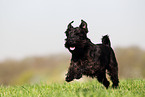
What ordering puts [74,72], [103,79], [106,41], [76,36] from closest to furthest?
[76,36], [74,72], [103,79], [106,41]

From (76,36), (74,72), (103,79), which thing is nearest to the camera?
(76,36)

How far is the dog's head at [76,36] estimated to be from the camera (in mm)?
5953

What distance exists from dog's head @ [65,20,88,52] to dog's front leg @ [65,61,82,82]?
536 millimetres

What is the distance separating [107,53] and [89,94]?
200 cm

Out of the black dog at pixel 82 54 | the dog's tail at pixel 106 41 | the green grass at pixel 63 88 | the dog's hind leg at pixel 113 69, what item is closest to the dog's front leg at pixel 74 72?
the black dog at pixel 82 54

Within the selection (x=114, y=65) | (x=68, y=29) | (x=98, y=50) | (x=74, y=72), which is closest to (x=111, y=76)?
(x=114, y=65)

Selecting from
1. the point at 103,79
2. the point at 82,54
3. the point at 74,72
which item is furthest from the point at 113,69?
the point at 74,72

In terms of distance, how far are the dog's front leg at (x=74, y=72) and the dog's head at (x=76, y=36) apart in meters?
0.54

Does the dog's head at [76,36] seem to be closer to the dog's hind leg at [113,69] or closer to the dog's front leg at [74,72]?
the dog's front leg at [74,72]

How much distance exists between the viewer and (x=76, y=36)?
6.06 metres

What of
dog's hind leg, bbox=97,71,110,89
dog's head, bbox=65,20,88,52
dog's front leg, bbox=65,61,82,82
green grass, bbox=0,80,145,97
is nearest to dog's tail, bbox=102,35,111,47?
dog's hind leg, bbox=97,71,110,89

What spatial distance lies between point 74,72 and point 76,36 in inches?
36.4

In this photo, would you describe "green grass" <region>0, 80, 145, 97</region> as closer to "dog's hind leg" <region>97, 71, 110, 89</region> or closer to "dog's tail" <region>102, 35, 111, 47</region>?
"dog's hind leg" <region>97, 71, 110, 89</region>

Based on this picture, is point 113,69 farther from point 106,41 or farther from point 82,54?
point 82,54
